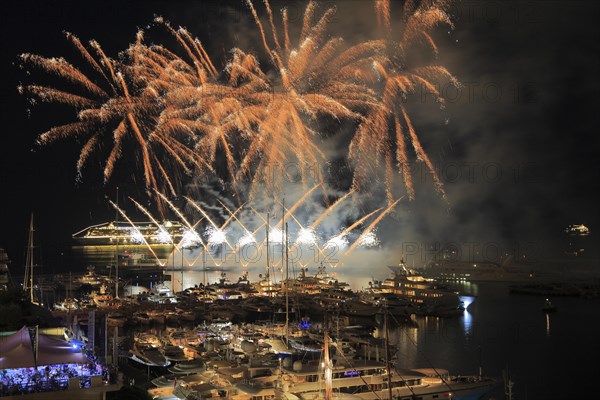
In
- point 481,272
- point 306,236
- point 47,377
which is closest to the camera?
point 47,377

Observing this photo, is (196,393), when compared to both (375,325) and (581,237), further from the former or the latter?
(581,237)

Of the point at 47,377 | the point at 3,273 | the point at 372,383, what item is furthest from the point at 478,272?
the point at 47,377

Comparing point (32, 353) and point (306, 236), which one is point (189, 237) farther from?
point (32, 353)

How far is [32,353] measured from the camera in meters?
9.77

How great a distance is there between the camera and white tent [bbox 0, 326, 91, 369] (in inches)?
375

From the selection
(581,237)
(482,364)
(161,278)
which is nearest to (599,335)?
(482,364)

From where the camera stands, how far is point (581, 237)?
303 ft

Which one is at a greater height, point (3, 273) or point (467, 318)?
point (3, 273)

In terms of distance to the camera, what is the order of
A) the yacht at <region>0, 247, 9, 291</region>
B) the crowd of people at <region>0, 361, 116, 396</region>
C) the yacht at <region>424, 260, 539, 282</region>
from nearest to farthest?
the crowd of people at <region>0, 361, 116, 396</region> → the yacht at <region>0, 247, 9, 291</region> → the yacht at <region>424, 260, 539, 282</region>

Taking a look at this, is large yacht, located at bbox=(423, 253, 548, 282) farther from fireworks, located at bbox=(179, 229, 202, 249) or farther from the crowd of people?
Answer: the crowd of people

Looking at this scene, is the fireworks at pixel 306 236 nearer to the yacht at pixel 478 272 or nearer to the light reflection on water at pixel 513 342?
the light reflection on water at pixel 513 342

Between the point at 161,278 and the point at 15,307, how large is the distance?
A: 3749 cm

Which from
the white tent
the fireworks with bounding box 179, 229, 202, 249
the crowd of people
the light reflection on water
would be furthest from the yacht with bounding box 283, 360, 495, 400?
the fireworks with bounding box 179, 229, 202, 249

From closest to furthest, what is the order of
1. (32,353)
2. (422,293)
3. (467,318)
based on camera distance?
(32,353) → (467,318) → (422,293)
